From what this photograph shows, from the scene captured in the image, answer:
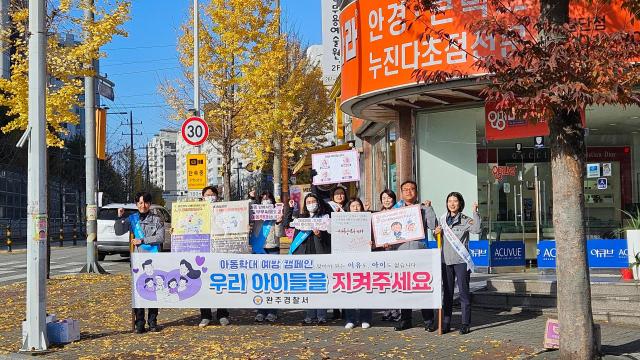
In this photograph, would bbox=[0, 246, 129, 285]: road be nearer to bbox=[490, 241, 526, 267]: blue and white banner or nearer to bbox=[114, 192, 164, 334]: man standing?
bbox=[114, 192, 164, 334]: man standing

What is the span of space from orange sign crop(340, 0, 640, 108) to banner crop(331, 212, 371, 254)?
9.26 ft

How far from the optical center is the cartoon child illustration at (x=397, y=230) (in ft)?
29.9

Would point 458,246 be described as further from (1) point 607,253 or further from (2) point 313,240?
(1) point 607,253

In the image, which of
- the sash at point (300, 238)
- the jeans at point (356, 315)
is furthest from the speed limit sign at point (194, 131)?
the jeans at point (356, 315)

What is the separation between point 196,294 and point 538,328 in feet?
14.9

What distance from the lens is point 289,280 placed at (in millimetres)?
9219

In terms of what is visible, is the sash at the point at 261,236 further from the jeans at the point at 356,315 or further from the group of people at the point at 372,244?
the jeans at the point at 356,315

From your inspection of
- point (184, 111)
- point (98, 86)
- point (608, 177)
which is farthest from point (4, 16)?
point (608, 177)

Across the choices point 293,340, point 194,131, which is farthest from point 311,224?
point 194,131

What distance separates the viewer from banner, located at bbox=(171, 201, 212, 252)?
9805 millimetres

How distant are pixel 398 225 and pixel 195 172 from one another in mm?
7366

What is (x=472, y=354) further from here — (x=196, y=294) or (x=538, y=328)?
(x=196, y=294)

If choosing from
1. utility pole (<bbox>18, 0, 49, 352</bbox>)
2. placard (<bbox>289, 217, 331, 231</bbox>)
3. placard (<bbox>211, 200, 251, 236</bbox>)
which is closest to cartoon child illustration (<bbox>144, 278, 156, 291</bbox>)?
placard (<bbox>211, 200, 251, 236</bbox>)

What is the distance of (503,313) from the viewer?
1027 centimetres
